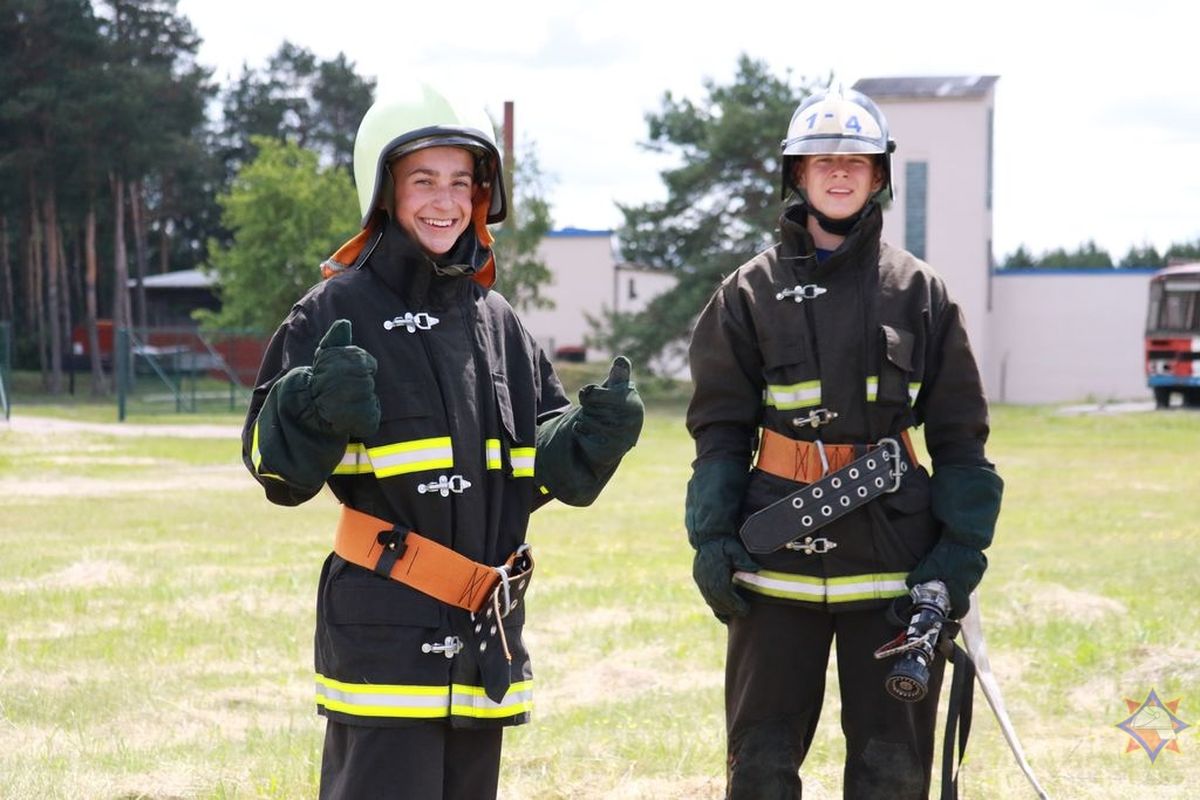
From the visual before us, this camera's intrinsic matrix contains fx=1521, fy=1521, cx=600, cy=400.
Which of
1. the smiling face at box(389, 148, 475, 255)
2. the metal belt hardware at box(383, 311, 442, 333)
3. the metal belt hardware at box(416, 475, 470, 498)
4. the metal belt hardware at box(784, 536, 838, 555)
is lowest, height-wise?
the metal belt hardware at box(784, 536, 838, 555)

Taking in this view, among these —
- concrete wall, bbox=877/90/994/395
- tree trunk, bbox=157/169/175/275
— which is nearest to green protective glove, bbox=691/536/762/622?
concrete wall, bbox=877/90/994/395

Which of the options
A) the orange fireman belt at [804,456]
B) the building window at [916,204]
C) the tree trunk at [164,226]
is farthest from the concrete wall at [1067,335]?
the orange fireman belt at [804,456]

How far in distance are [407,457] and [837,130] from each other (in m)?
1.56

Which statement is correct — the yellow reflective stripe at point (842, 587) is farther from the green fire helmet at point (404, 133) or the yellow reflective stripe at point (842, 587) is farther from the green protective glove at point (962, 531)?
the green fire helmet at point (404, 133)

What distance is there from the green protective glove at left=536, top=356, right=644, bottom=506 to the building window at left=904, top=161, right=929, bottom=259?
41.8m

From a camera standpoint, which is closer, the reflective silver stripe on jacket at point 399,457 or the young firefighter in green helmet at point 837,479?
the reflective silver stripe on jacket at point 399,457

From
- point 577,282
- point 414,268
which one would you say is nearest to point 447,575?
point 414,268

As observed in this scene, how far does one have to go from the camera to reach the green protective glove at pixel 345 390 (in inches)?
114

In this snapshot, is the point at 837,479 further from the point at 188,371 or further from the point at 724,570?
the point at 188,371

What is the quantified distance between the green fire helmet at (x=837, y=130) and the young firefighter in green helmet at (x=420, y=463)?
3.25 ft

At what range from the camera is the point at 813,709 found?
3984 mm

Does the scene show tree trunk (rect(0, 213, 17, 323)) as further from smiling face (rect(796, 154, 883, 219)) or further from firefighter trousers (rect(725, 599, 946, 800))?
firefighter trousers (rect(725, 599, 946, 800))

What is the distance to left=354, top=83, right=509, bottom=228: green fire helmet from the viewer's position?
3.30m

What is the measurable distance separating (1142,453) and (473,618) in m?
21.9
